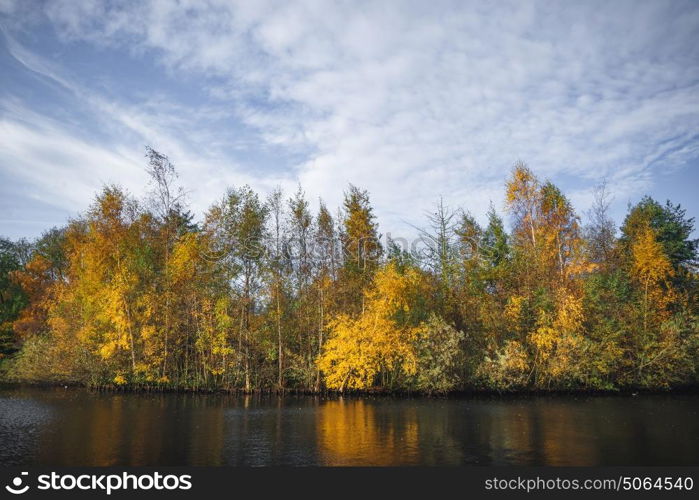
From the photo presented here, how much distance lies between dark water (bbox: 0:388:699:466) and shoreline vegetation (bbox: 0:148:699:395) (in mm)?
3179

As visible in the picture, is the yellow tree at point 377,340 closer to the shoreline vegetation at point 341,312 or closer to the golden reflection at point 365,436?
the shoreline vegetation at point 341,312

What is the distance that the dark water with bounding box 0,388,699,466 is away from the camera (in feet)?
42.5

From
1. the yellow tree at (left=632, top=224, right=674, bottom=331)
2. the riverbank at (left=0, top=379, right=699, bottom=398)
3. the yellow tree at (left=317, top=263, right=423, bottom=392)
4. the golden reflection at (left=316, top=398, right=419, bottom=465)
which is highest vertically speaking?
the yellow tree at (left=632, top=224, right=674, bottom=331)

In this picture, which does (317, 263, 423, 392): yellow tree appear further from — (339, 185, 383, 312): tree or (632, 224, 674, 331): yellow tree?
(632, 224, 674, 331): yellow tree

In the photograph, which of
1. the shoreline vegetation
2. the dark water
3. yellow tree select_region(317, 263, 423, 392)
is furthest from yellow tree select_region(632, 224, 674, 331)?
yellow tree select_region(317, 263, 423, 392)

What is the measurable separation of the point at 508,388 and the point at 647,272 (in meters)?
13.6

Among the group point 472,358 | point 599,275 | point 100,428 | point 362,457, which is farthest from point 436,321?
point 100,428

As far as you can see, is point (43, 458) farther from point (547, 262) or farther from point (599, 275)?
point (599, 275)

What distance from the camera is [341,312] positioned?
100 feet

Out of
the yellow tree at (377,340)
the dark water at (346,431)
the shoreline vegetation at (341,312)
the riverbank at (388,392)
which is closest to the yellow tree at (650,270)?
the shoreline vegetation at (341,312)

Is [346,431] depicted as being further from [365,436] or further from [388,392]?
[388,392]

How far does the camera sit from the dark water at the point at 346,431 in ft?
42.5

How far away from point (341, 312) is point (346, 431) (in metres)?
13.8

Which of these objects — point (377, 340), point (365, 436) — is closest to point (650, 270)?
point (377, 340)
